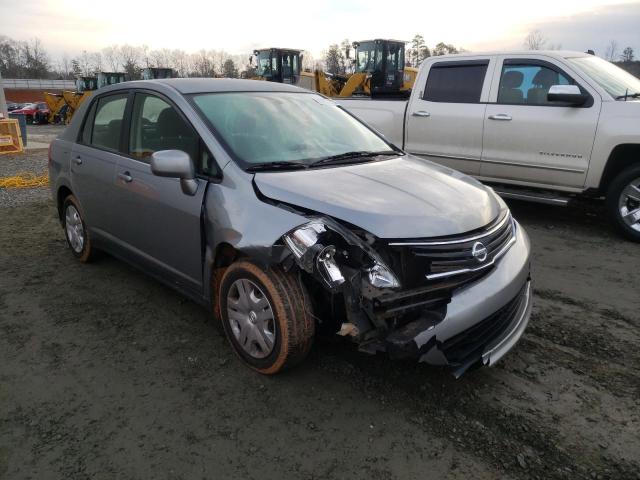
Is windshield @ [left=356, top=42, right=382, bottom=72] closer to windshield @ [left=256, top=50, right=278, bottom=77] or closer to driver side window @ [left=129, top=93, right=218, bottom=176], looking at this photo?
windshield @ [left=256, top=50, right=278, bottom=77]

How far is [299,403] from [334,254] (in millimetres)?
870

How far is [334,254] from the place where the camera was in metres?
2.61

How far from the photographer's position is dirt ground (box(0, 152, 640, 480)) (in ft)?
7.73

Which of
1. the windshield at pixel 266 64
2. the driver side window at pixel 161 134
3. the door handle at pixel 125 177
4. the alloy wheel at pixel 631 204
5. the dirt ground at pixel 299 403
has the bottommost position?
the dirt ground at pixel 299 403

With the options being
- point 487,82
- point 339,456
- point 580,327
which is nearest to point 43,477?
point 339,456

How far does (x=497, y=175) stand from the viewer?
6320mm

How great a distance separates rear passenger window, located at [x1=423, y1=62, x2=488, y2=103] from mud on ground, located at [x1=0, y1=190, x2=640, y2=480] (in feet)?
10.8

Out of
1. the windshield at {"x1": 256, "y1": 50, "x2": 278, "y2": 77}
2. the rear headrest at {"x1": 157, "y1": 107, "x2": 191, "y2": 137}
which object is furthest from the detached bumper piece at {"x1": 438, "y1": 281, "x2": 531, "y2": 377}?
the windshield at {"x1": 256, "y1": 50, "x2": 278, "y2": 77}

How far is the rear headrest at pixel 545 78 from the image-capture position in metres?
5.88

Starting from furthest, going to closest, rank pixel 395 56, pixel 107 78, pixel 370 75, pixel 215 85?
1. pixel 107 78
2. pixel 395 56
3. pixel 370 75
4. pixel 215 85

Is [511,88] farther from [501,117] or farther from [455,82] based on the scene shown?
[455,82]

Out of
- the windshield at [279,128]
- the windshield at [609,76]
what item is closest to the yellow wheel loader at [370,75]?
the windshield at [609,76]

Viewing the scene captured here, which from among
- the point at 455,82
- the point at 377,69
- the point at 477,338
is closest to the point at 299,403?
the point at 477,338

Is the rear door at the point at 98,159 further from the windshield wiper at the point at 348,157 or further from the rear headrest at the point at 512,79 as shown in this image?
the rear headrest at the point at 512,79
